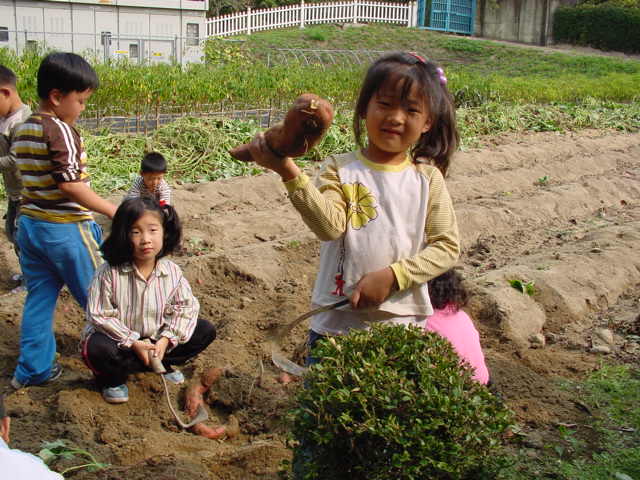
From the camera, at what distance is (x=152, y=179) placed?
5.48 m

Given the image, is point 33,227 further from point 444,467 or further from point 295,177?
point 444,467

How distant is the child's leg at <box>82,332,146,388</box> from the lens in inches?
139

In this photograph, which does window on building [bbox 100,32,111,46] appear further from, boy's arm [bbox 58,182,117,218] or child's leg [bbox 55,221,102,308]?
boy's arm [bbox 58,182,117,218]

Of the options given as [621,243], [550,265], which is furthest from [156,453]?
[621,243]

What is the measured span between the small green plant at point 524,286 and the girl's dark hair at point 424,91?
9.22 ft

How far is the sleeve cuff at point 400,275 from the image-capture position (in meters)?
2.52

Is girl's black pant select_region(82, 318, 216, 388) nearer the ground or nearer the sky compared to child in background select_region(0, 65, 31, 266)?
nearer the ground

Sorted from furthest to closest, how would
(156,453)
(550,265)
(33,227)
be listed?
(550,265)
(33,227)
(156,453)

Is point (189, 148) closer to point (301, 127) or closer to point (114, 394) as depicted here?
point (114, 394)

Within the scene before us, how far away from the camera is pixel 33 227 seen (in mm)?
3664

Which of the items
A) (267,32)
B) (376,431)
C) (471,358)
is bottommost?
(471,358)

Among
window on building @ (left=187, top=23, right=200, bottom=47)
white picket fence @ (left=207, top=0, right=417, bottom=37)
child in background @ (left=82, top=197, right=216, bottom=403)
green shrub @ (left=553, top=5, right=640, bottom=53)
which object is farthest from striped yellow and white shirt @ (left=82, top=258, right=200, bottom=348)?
green shrub @ (left=553, top=5, right=640, bottom=53)

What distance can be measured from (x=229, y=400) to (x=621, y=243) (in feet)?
14.1

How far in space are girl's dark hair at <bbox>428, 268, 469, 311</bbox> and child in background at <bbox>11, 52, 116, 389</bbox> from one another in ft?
5.09
